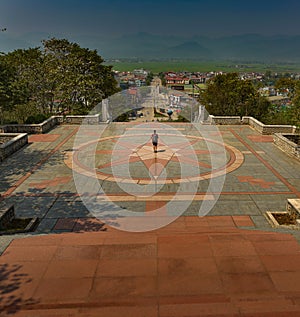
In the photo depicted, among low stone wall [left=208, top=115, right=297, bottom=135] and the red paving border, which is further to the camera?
low stone wall [left=208, top=115, right=297, bottom=135]

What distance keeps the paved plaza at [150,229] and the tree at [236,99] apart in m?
12.9

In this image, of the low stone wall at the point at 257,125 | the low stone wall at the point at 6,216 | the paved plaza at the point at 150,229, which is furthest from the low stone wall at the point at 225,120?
the low stone wall at the point at 6,216

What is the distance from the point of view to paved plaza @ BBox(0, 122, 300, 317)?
4.39 m

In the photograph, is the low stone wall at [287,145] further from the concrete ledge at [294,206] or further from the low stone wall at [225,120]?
the concrete ledge at [294,206]

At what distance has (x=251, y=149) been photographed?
16.6 m

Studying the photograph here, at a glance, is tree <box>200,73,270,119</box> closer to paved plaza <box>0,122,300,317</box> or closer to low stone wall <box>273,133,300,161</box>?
paved plaza <box>0,122,300,317</box>

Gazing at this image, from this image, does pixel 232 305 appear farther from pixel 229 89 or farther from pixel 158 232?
pixel 229 89

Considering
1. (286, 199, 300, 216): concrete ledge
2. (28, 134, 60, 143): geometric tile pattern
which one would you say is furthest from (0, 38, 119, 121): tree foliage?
(286, 199, 300, 216): concrete ledge

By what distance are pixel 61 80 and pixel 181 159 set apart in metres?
16.4

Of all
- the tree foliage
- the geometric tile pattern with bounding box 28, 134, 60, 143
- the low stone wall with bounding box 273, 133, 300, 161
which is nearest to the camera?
the low stone wall with bounding box 273, 133, 300, 161

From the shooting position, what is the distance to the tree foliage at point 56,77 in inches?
1029

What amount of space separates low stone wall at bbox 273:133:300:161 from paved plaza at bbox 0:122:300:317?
1.21 feet

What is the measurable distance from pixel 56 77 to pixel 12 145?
1264cm

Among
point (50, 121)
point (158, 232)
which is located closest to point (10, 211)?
point (158, 232)
